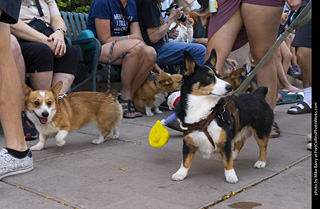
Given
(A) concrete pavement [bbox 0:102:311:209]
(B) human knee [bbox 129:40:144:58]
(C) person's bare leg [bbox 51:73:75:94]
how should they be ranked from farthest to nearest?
1. (B) human knee [bbox 129:40:144:58]
2. (C) person's bare leg [bbox 51:73:75:94]
3. (A) concrete pavement [bbox 0:102:311:209]

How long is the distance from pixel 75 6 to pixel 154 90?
2.49m

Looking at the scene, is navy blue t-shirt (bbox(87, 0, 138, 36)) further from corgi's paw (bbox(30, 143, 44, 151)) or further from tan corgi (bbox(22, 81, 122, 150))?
corgi's paw (bbox(30, 143, 44, 151))

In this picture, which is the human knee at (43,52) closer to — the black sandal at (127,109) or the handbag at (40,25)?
the handbag at (40,25)

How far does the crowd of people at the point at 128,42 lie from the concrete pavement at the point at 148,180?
0.36 m

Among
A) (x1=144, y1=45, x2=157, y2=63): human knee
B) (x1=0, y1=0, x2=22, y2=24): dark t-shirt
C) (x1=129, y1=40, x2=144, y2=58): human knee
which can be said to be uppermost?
(x1=0, y1=0, x2=22, y2=24): dark t-shirt

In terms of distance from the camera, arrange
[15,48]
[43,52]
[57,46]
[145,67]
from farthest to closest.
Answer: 1. [145,67]
2. [57,46]
3. [43,52]
4. [15,48]

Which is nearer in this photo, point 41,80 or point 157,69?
point 41,80

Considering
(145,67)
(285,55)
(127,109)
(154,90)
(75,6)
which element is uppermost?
(75,6)

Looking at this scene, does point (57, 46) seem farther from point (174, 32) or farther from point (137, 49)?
point (174, 32)

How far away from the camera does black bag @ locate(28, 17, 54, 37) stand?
4.42 metres

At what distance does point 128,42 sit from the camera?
17.5 feet

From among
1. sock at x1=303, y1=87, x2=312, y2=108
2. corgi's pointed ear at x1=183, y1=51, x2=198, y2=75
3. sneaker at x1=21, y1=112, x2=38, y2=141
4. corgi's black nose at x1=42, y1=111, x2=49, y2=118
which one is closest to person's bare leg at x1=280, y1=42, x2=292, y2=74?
sock at x1=303, y1=87, x2=312, y2=108

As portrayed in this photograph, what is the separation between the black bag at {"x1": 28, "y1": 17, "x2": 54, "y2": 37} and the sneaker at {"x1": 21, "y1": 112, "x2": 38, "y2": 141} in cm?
94

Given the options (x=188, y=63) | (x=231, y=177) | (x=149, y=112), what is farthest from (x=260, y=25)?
(x=149, y=112)
